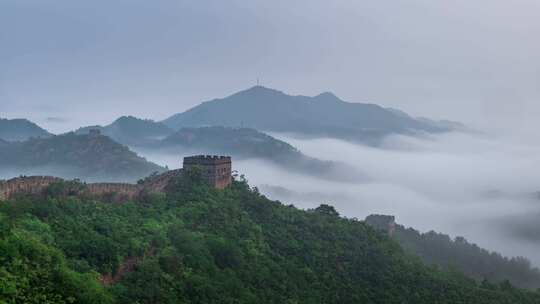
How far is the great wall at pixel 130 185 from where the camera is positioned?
33969mm

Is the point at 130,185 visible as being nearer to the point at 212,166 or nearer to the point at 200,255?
the point at 212,166

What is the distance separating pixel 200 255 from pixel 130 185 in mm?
10289

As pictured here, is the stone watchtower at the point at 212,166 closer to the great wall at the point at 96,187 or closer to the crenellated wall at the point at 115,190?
the great wall at the point at 96,187

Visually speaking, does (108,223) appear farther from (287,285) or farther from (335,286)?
(335,286)

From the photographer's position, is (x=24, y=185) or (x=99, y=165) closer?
(x=24, y=185)

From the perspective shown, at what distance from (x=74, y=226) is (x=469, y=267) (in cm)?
9297

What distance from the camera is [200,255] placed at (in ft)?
116

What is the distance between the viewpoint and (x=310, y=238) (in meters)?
48.8

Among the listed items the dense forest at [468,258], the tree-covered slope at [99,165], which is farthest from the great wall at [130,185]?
the tree-covered slope at [99,165]

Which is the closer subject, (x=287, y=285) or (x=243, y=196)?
(x=287, y=285)

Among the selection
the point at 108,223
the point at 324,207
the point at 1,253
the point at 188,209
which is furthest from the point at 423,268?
the point at 1,253

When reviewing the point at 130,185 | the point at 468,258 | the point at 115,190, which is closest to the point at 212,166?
the point at 130,185

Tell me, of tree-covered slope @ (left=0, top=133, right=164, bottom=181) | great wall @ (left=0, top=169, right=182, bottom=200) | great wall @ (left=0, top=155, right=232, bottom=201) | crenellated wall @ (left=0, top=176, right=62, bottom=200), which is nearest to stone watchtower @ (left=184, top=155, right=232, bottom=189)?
great wall @ (left=0, top=155, right=232, bottom=201)

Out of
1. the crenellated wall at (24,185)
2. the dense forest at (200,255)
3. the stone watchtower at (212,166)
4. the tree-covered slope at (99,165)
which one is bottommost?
the dense forest at (200,255)
